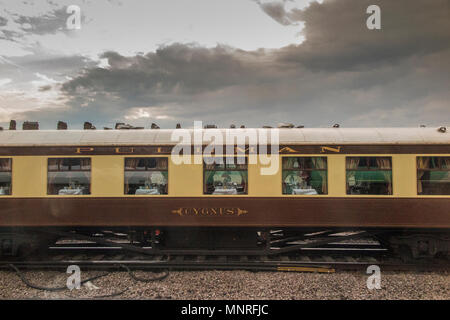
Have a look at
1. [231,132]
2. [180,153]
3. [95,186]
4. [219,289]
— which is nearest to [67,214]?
[95,186]

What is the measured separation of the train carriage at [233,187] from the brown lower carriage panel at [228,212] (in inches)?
1.0

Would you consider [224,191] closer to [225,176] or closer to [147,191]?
[225,176]

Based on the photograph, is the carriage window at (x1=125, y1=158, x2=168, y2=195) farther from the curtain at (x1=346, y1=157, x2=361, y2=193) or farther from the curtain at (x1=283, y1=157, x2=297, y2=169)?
the curtain at (x1=346, y1=157, x2=361, y2=193)

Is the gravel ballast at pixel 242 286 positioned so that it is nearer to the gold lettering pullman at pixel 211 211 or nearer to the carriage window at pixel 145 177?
the gold lettering pullman at pixel 211 211

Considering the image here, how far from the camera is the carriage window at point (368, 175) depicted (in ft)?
21.4

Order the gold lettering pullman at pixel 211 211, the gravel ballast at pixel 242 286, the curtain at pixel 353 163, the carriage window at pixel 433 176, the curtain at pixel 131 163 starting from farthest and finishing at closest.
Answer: the curtain at pixel 131 163, the gold lettering pullman at pixel 211 211, the curtain at pixel 353 163, the carriage window at pixel 433 176, the gravel ballast at pixel 242 286

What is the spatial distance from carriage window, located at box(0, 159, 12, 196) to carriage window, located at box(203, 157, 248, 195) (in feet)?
16.7

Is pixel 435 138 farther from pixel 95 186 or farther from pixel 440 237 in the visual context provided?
pixel 95 186

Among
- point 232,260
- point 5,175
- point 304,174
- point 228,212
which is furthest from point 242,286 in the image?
point 5,175

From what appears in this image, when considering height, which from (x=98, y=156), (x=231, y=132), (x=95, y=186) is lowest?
(x=95, y=186)

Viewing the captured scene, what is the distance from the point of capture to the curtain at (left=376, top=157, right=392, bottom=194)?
6516 millimetres

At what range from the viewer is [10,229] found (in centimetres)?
698

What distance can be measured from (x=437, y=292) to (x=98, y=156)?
331 inches

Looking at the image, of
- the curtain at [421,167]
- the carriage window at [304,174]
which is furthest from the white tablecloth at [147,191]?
the curtain at [421,167]
